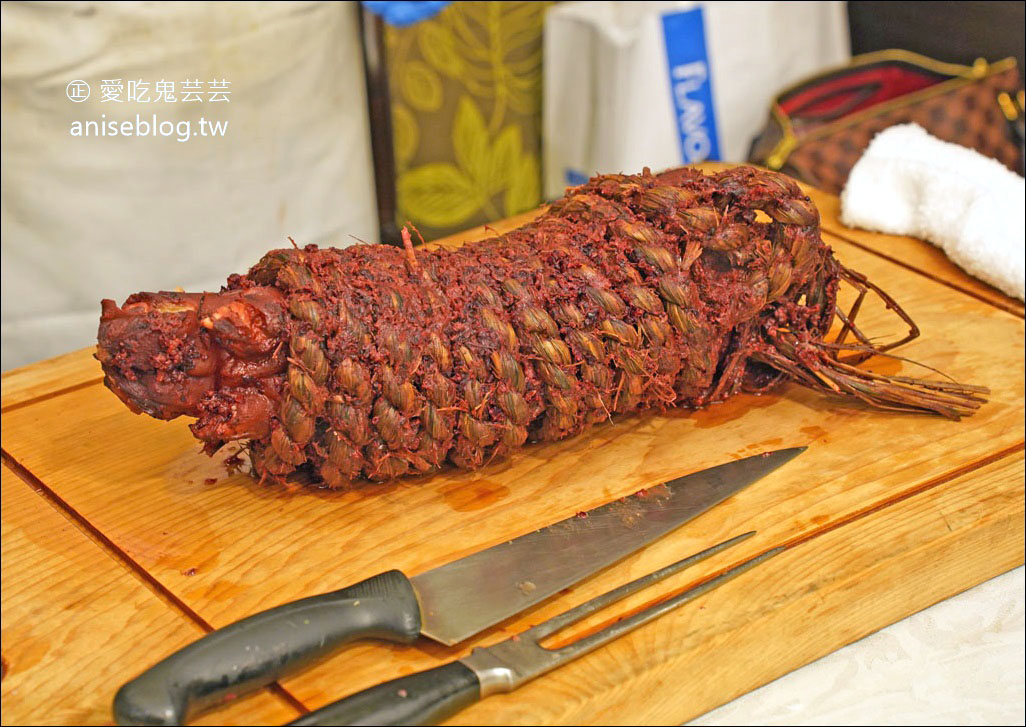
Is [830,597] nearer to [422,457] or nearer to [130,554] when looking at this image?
[422,457]

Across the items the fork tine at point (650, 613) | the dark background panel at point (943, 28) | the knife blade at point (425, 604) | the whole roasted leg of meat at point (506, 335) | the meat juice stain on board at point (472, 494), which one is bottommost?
the fork tine at point (650, 613)

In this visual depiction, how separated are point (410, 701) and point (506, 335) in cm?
31

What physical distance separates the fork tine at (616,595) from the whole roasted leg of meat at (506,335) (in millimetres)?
161

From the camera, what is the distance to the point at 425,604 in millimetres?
763

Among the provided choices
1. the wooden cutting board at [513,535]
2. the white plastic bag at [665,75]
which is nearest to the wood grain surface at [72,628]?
the wooden cutting board at [513,535]

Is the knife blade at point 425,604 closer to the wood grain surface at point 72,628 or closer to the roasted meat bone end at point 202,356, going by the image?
the wood grain surface at point 72,628

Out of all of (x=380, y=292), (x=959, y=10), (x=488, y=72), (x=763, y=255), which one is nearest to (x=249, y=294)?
(x=380, y=292)

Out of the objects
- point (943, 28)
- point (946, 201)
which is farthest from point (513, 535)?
point (943, 28)

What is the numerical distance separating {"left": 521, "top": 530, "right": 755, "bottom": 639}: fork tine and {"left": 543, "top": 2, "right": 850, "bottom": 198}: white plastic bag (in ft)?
3.39

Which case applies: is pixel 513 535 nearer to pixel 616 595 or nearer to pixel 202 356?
pixel 616 595

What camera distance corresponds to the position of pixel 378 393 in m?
0.85

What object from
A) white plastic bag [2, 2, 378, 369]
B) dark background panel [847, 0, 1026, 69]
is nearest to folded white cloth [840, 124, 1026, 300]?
dark background panel [847, 0, 1026, 69]

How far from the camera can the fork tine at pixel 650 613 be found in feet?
2.46

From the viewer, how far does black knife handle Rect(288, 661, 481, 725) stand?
2.20ft
